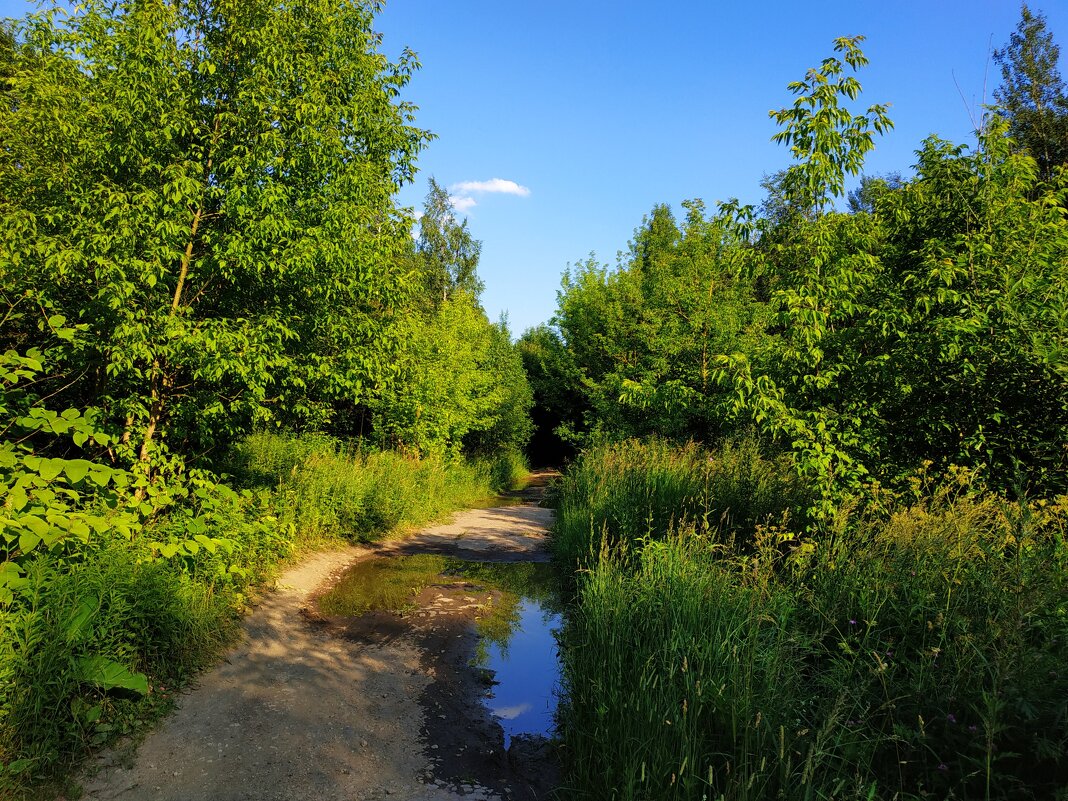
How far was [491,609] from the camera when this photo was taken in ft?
23.9

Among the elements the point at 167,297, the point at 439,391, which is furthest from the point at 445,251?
the point at 167,297

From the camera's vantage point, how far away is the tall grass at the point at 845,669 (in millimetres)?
2242

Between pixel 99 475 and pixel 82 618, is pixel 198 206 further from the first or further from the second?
pixel 82 618

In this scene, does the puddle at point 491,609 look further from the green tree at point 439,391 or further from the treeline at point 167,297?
the green tree at point 439,391

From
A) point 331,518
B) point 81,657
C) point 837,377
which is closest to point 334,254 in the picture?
point 81,657

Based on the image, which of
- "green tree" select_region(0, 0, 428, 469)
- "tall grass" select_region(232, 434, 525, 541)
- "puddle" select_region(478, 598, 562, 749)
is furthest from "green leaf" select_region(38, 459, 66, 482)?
"tall grass" select_region(232, 434, 525, 541)

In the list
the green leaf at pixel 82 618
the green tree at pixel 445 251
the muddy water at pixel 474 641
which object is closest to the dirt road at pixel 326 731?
the muddy water at pixel 474 641

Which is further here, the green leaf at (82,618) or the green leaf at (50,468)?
the green leaf at (82,618)

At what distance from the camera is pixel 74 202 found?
5625mm

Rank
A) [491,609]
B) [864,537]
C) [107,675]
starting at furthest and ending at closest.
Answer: [491,609] → [864,537] → [107,675]

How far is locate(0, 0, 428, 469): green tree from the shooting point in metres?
5.53

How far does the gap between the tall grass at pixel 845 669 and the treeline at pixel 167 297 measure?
11.3 feet

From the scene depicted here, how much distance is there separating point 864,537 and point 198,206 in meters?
7.62

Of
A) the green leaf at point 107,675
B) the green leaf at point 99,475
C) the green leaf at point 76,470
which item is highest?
the green leaf at point 76,470
